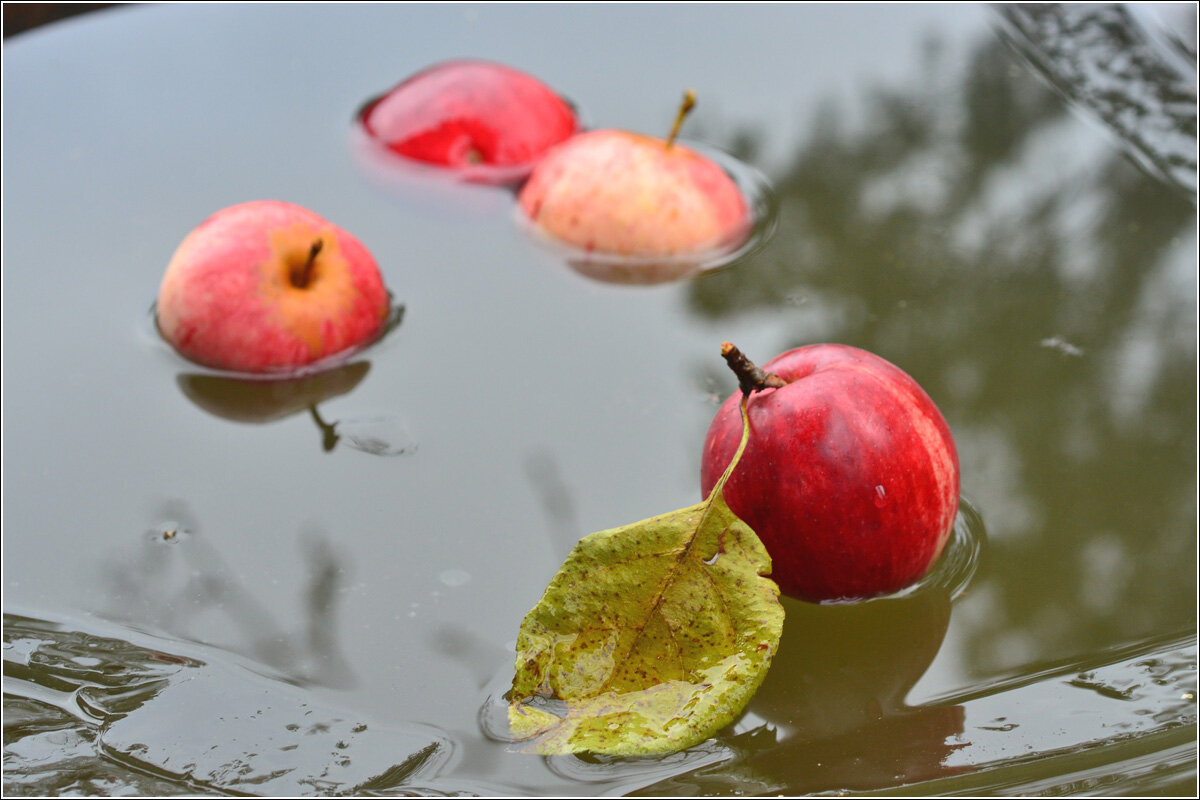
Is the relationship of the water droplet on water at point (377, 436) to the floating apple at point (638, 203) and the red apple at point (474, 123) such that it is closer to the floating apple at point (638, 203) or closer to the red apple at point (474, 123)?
the floating apple at point (638, 203)

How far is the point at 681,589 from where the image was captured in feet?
3.70

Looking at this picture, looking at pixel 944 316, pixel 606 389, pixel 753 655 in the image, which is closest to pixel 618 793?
pixel 753 655

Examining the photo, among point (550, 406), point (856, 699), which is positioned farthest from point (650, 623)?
point (550, 406)

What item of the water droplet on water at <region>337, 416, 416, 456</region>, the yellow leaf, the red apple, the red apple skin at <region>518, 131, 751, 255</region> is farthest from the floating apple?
the yellow leaf

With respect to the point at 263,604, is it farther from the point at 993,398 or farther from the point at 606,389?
the point at 993,398

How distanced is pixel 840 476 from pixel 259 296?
88 cm

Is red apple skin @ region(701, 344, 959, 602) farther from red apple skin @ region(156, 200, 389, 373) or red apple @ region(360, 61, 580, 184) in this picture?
red apple @ region(360, 61, 580, 184)

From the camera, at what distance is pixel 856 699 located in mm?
1157

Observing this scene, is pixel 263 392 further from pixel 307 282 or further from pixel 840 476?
pixel 840 476

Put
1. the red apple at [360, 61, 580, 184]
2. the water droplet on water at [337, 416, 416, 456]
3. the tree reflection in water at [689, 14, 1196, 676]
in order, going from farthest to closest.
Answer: the red apple at [360, 61, 580, 184] → the water droplet on water at [337, 416, 416, 456] → the tree reflection in water at [689, 14, 1196, 676]

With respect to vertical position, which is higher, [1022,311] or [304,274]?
[304,274]

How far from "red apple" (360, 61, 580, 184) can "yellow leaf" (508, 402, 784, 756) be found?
111cm

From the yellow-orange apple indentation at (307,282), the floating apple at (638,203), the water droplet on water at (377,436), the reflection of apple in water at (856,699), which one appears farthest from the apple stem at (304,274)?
the reflection of apple in water at (856,699)

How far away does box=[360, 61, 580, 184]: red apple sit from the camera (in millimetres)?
2104
